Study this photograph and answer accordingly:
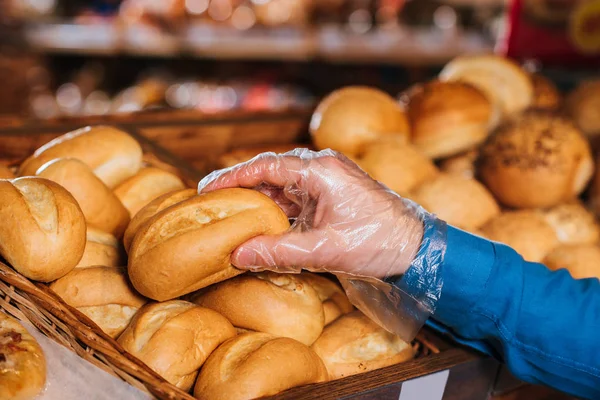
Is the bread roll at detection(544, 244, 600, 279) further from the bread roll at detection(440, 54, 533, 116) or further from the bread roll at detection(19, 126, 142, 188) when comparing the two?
the bread roll at detection(19, 126, 142, 188)

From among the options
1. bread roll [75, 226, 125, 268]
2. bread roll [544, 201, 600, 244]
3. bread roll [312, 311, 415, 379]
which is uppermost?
bread roll [75, 226, 125, 268]

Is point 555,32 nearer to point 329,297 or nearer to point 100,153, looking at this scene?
point 329,297

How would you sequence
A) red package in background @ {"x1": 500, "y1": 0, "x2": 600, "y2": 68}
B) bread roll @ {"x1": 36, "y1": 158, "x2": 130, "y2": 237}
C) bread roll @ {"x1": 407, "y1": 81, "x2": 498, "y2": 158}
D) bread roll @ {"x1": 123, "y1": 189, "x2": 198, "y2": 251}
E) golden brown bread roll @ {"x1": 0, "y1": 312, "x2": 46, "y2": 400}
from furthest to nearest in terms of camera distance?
red package in background @ {"x1": 500, "y1": 0, "x2": 600, "y2": 68} → bread roll @ {"x1": 407, "y1": 81, "x2": 498, "y2": 158} → bread roll @ {"x1": 36, "y1": 158, "x2": 130, "y2": 237} → bread roll @ {"x1": 123, "y1": 189, "x2": 198, "y2": 251} → golden brown bread roll @ {"x1": 0, "y1": 312, "x2": 46, "y2": 400}

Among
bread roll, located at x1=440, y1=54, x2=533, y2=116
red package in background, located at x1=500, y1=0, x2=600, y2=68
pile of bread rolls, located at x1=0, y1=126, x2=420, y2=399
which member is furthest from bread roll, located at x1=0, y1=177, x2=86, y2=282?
red package in background, located at x1=500, y1=0, x2=600, y2=68

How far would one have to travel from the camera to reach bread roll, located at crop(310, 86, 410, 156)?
1.71 meters

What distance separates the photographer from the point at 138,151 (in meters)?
1.39

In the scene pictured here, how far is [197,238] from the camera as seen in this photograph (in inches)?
37.0

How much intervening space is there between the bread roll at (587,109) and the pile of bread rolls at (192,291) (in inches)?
50.3

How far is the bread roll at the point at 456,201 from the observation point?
154cm

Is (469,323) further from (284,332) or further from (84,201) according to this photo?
(84,201)

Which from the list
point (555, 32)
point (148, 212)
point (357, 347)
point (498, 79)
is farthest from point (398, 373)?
point (555, 32)

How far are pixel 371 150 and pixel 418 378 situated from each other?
77 cm

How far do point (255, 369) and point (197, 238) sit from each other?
23 cm

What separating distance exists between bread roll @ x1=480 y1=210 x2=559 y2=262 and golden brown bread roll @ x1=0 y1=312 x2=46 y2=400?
1099mm
